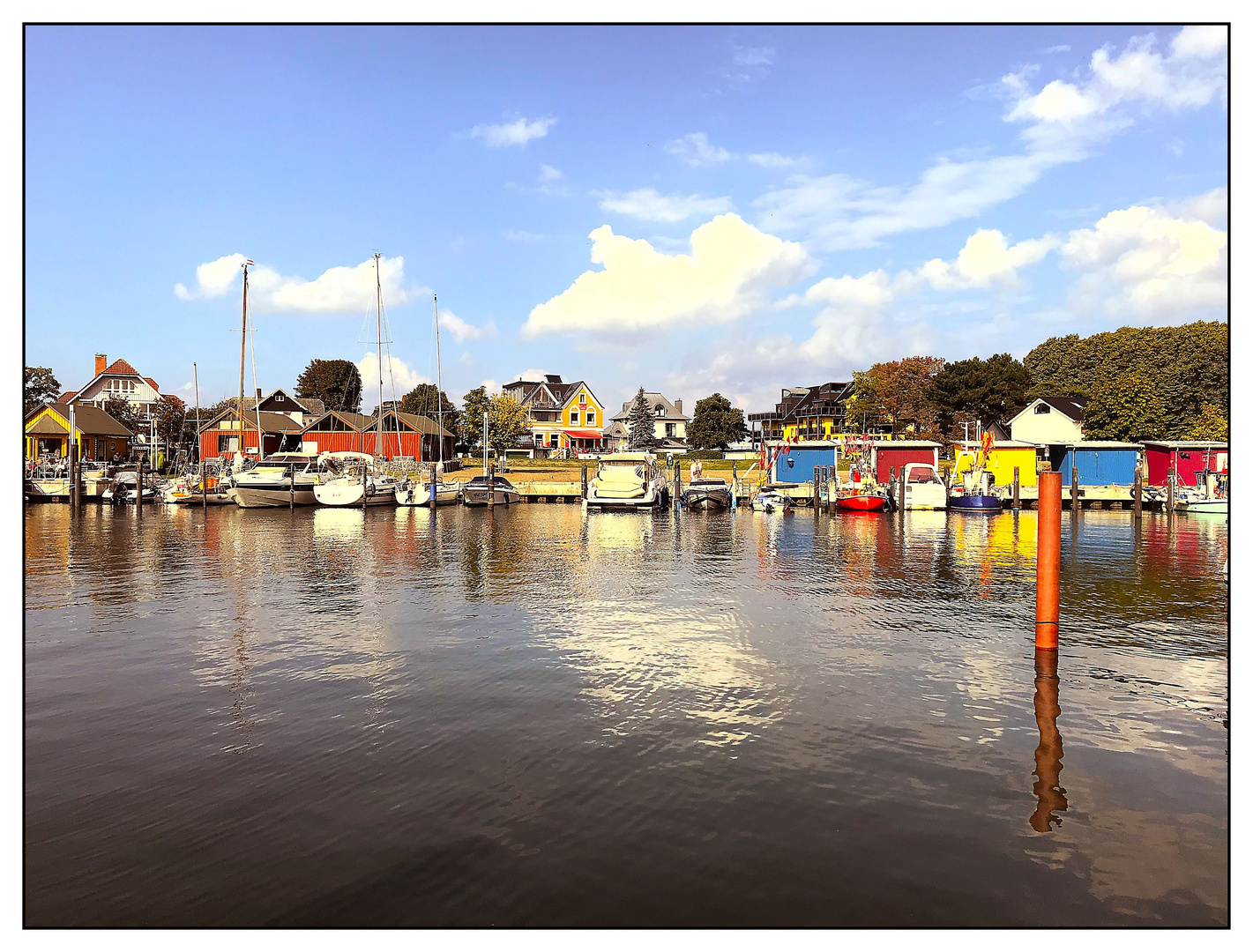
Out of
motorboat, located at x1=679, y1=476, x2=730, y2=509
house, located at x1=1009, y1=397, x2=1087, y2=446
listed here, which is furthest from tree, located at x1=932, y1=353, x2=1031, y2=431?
motorboat, located at x1=679, y1=476, x2=730, y2=509

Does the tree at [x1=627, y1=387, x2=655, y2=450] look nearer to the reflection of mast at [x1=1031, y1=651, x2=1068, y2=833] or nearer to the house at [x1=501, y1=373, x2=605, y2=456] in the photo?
the house at [x1=501, y1=373, x2=605, y2=456]

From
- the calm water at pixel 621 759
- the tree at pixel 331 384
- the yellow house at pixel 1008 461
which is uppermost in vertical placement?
the tree at pixel 331 384

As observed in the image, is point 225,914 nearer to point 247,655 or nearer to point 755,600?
point 247,655

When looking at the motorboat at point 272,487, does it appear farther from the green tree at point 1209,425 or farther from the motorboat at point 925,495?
the green tree at point 1209,425

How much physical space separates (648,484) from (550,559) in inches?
1068

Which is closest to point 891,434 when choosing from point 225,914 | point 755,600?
point 755,600

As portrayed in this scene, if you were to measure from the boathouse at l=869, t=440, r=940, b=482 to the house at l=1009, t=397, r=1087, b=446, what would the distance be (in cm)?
3153

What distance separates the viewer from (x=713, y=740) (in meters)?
9.68

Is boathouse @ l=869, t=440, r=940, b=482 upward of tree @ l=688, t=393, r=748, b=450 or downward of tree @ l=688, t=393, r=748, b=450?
downward

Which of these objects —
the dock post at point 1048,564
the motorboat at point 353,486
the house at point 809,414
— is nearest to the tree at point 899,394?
the house at point 809,414

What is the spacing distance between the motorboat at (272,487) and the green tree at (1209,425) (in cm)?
7464

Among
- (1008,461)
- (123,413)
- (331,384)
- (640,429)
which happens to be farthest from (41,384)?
(1008,461)

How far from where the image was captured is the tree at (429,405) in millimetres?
108625

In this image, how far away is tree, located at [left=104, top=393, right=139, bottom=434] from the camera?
307 feet
